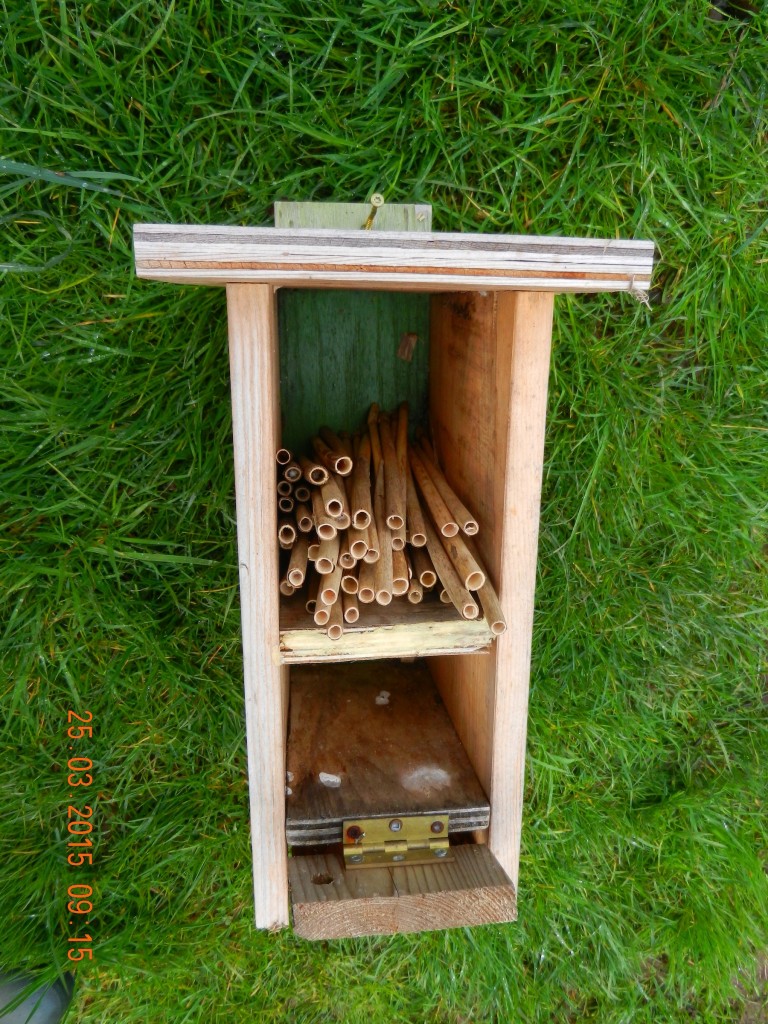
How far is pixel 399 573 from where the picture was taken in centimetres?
122

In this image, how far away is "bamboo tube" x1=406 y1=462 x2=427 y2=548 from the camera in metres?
1.25

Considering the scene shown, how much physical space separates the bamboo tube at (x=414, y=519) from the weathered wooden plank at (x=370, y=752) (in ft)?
1.39

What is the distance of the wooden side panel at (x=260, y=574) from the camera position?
3.35 ft

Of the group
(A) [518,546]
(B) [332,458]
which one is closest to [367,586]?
(A) [518,546]

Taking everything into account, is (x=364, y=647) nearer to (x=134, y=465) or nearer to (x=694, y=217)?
(x=134, y=465)

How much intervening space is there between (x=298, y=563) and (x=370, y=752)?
0.45 metres

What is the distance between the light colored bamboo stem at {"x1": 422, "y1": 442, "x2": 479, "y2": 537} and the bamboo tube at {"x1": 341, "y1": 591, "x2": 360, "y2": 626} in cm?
23

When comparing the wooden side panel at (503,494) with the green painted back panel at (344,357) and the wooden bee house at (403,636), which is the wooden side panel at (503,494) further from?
the green painted back panel at (344,357)

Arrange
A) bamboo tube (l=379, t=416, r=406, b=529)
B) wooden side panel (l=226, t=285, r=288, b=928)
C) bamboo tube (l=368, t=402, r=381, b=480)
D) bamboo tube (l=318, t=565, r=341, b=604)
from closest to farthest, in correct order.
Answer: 1. wooden side panel (l=226, t=285, r=288, b=928)
2. bamboo tube (l=318, t=565, r=341, b=604)
3. bamboo tube (l=379, t=416, r=406, b=529)
4. bamboo tube (l=368, t=402, r=381, b=480)

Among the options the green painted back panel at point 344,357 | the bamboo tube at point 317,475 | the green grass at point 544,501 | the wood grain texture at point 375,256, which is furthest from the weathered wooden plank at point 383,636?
the green grass at point 544,501

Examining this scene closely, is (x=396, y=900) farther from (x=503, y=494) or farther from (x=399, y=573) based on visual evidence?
(x=503, y=494)

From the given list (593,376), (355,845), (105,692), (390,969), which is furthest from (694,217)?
(390,969)

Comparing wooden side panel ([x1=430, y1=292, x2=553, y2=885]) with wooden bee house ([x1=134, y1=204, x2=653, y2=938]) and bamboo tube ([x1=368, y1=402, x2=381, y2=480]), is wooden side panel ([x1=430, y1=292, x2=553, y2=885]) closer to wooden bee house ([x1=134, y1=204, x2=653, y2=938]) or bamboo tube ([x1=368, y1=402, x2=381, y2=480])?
wooden bee house ([x1=134, y1=204, x2=653, y2=938])

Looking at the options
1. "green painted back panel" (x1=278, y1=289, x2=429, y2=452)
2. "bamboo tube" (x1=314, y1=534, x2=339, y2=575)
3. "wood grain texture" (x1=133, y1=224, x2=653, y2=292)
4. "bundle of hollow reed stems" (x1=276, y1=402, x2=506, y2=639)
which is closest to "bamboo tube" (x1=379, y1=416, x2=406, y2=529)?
"bundle of hollow reed stems" (x1=276, y1=402, x2=506, y2=639)
